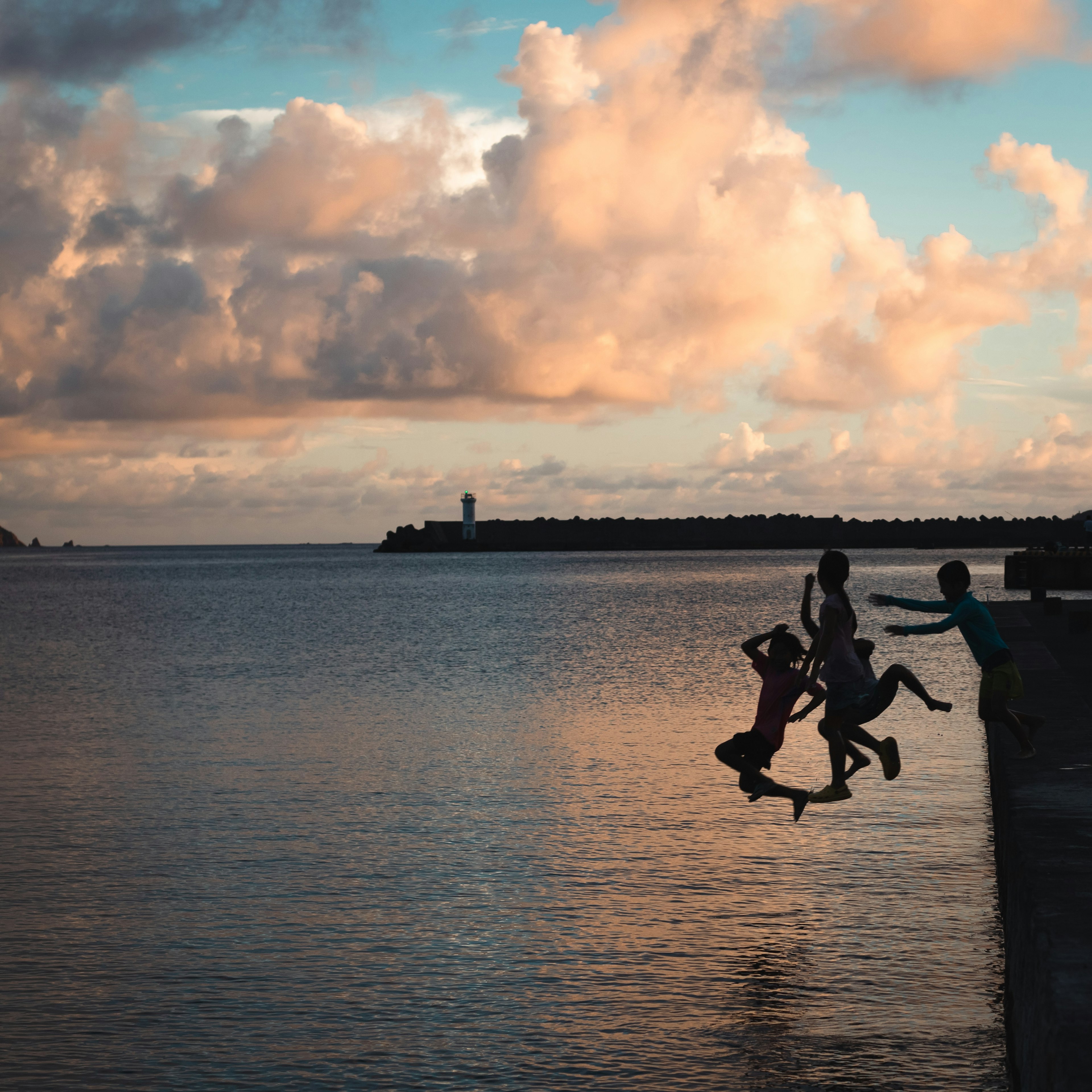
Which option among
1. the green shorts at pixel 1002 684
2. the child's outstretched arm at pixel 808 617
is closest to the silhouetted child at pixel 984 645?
the green shorts at pixel 1002 684

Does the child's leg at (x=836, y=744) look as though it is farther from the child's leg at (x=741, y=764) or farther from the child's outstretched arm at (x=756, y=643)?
the child's outstretched arm at (x=756, y=643)

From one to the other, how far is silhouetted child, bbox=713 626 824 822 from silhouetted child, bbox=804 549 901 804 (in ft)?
0.44

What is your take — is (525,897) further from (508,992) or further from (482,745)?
(482,745)

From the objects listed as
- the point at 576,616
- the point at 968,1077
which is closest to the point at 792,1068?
the point at 968,1077

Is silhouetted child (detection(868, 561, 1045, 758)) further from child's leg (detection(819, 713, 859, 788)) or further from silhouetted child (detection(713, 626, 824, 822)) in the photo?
silhouetted child (detection(713, 626, 824, 822))

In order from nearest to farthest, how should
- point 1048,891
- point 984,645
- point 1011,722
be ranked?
point 1048,891
point 984,645
point 1011,722

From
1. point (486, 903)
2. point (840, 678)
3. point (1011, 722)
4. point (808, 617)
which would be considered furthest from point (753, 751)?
point (1011, 722)

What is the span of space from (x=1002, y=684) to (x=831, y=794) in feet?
6.24

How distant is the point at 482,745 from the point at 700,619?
32850mm

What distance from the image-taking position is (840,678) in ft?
27.9

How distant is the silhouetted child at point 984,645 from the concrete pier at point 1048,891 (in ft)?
1.08

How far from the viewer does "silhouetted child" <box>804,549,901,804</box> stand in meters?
8.27

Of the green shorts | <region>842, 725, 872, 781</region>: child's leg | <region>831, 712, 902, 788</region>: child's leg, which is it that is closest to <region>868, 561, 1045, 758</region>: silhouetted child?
the green shorts

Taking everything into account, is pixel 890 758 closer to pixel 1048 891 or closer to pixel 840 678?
pixel 840 678
